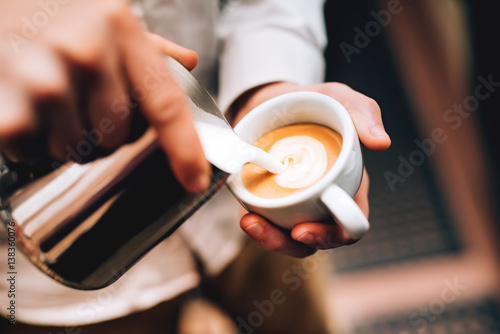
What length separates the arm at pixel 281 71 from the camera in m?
0.41

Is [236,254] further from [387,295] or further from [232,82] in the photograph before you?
[387,295]

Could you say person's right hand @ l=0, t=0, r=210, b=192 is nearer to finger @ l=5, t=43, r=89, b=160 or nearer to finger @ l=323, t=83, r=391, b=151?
finger @ l=5, t=43, r=89, b=160

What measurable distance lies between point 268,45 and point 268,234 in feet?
0.96

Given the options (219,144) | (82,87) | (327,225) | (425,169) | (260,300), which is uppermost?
(82,87)

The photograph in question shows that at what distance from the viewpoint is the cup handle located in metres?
0.33

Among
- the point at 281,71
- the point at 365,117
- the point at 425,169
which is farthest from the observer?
the point at 425,169

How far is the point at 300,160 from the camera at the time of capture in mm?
423

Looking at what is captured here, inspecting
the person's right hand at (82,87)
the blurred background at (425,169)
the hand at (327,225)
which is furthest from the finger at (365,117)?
the blurred background at (425,169)

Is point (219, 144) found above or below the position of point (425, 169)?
above

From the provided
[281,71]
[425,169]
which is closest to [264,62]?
[281,71]

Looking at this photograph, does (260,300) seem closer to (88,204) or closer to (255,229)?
(255,229)

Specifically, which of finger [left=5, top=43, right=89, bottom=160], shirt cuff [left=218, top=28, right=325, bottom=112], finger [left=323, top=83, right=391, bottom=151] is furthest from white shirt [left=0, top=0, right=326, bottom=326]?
finger [left=5, top=43, right=89, bottom=160]

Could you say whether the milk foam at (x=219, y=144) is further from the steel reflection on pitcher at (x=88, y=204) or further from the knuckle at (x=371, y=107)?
the knuckle at (x=371, y=107)

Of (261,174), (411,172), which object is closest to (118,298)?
(261,174)
